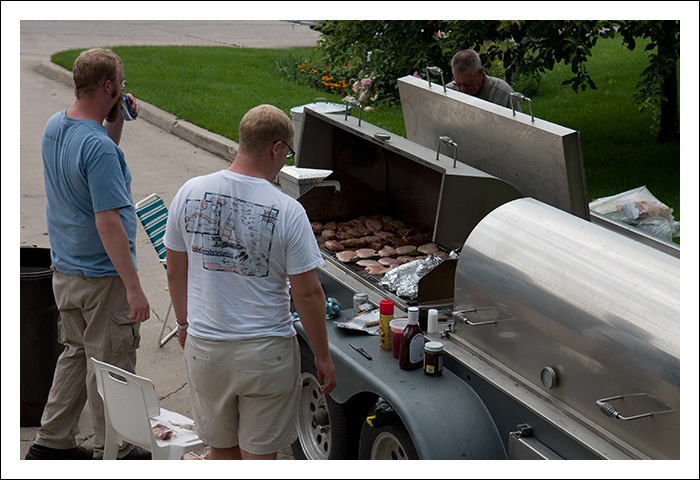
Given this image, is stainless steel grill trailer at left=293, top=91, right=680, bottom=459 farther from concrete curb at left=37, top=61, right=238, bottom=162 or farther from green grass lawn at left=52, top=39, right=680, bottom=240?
concrete curb at left=37, top=61, right=238, bottom=162

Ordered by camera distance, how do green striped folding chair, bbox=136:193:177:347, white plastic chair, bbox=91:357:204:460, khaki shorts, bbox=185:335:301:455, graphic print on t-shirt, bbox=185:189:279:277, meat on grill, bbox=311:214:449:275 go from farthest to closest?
green striped folding chair, bbox=136:193:177:347 < meat on grill, bbox=311:214:449:275 < white plastic chair, bbox=91:357:204:460 < khaki shorts, bbox=185:335:301:455 < graphic print on t-shirt, bbox=185:189:279:277

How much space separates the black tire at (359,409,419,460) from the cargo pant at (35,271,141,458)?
4.12 ft

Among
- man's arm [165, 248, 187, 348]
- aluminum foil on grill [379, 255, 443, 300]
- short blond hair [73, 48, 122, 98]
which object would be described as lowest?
aluminum foil on grill [379, 255, 443, 300]

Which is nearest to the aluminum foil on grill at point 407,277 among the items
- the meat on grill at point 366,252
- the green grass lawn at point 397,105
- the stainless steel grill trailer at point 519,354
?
the stainless steel grill trailer at point 519,354

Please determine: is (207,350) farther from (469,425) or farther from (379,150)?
(379,150)

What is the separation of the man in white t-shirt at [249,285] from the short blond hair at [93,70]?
0.90 meters

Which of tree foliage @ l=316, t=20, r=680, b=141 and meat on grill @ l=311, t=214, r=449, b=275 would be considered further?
tree foliage @ l=316, t=20, r=680, b=141

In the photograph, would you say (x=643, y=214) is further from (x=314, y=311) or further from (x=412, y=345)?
(x=314, y=311)

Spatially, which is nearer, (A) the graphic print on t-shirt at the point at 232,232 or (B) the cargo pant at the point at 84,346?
(A) the graphic print on t-shirt at the point at 232,232

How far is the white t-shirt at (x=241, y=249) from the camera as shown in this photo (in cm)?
293

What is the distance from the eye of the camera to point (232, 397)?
3.10 meters

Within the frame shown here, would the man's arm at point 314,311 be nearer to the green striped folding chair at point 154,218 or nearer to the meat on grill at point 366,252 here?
the meat on grill at point 366,252

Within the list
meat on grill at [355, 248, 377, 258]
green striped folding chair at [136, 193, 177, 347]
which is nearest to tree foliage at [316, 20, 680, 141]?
meat on grill at [355, 248, 377, 258]

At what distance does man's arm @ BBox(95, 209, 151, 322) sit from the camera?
352cm
